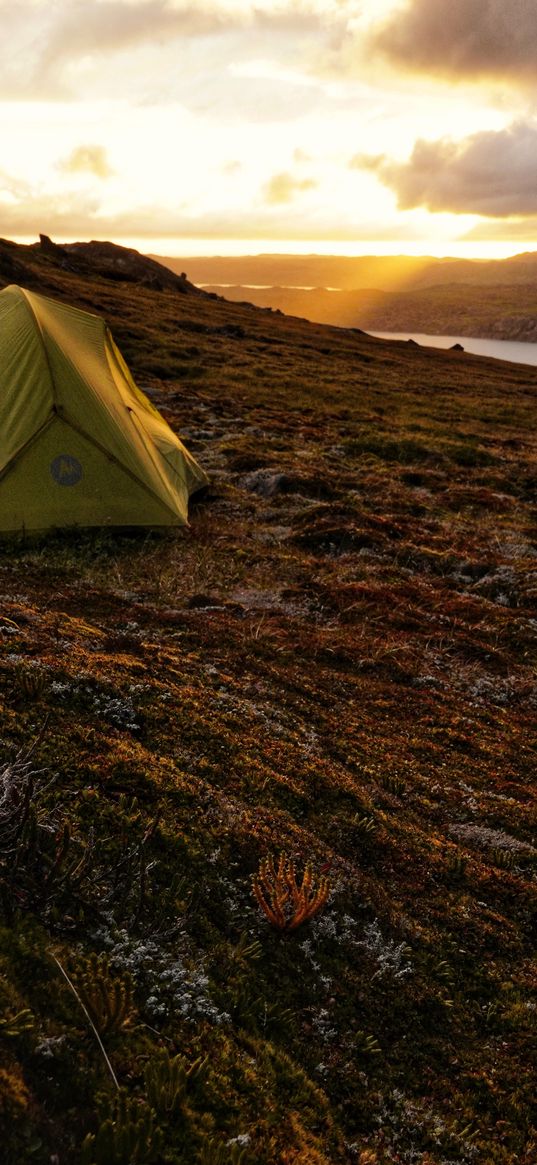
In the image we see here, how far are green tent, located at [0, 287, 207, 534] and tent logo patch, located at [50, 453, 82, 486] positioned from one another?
2 cm

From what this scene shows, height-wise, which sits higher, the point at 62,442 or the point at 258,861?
the point at 62,442

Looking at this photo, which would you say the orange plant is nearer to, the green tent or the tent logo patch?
the green tent

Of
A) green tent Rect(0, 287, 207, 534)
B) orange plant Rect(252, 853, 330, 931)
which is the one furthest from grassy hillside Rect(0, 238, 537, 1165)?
green tent Rect(0, 287, 207, 534)

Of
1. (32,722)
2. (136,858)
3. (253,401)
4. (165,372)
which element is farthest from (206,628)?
(165,372)

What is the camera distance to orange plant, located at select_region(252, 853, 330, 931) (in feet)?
17.0

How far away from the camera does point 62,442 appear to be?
49.2 ft

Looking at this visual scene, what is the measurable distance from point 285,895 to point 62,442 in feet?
39.5

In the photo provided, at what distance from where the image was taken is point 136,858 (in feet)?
17.0

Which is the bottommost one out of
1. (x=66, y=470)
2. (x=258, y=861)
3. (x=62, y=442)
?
(x=258, y=861)

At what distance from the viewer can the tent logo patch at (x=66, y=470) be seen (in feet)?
49.1

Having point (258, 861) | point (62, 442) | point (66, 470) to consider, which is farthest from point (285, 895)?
point (62, 442)

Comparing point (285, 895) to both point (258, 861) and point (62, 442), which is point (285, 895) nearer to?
point (258, 861)

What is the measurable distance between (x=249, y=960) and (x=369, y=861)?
2.02 metres

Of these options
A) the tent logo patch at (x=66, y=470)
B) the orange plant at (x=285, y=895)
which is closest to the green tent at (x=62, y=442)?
the tent logo patch at (x=66, y=470)
